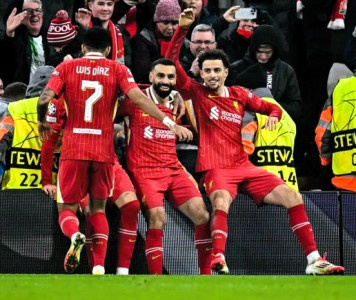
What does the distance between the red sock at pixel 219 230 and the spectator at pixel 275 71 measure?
2508mm

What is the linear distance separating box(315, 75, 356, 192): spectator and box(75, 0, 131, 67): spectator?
2445 mm

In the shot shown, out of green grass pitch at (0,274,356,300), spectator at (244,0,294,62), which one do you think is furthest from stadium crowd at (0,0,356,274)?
green grass pitch at (0,274,356,300)

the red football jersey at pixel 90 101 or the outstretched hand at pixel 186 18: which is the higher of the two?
the outstretched hand at pixel 186 18

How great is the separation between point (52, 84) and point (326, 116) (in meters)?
2.97

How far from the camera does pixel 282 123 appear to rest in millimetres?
11906

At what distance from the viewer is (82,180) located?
34.9 ft

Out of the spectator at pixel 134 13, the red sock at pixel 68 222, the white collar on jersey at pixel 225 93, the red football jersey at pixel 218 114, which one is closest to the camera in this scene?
the red sock at pixel 68 222

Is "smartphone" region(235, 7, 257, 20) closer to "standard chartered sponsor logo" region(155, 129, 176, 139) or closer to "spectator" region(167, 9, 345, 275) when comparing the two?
"spectator" region(167, 9, 345, 275)

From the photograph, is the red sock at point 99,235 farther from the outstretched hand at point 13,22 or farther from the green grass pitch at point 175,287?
the outstretched hand at point 13,22

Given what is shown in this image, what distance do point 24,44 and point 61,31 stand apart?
90cm

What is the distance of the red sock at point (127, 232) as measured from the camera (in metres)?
10.9

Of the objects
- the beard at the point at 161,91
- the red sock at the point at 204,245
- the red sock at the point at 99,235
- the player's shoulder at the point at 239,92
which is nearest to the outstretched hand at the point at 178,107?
the beard at the point at 161,91

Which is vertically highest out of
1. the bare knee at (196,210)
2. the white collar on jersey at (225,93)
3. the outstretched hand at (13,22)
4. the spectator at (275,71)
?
the outstretched hand at (13,22)

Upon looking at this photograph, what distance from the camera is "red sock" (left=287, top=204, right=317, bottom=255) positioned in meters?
10.9
